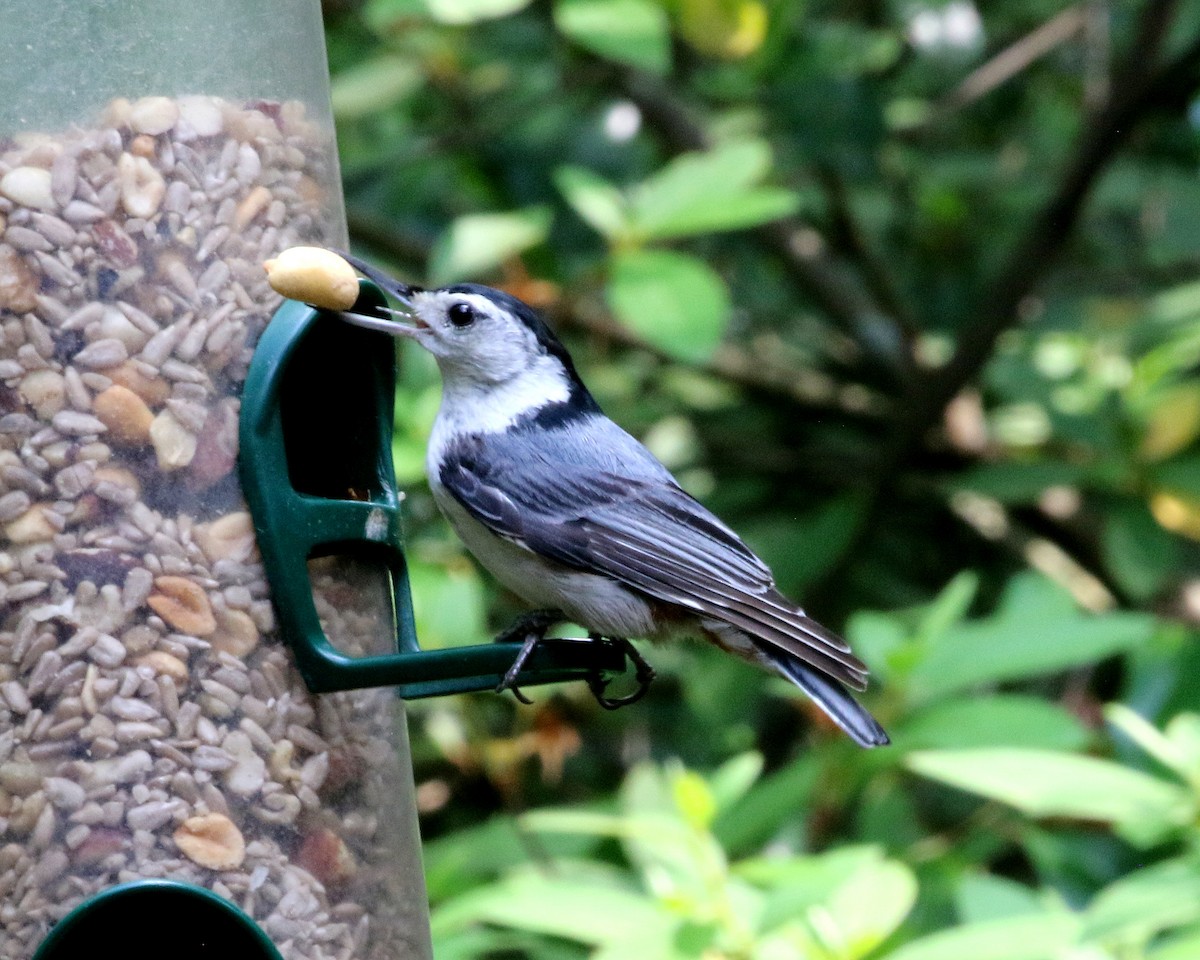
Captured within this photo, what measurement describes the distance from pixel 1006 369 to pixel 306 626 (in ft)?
9.42

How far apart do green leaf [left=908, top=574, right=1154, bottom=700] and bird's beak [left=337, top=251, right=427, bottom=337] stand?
1282mm

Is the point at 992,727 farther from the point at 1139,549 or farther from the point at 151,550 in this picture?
the point at 151,550

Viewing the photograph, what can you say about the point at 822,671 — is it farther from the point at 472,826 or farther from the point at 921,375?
the point at 921,375

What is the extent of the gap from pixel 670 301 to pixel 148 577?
1.57 meters

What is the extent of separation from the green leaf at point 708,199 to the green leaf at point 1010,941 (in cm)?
170

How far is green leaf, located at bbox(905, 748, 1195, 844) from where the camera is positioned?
261 centimetres

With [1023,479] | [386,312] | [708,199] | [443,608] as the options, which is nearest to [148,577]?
[386,312]

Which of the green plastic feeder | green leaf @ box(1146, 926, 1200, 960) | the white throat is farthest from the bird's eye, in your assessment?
green leaf @ box(1146, 926, 1200, 960)

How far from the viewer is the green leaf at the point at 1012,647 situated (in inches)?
129

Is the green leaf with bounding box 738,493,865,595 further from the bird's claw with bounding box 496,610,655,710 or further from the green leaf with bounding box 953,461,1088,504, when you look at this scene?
the bird's claw with bounding box 496,610,655,710

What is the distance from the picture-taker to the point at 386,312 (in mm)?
2850

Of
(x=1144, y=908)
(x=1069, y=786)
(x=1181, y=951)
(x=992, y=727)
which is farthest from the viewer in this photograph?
(x=992, y=727)

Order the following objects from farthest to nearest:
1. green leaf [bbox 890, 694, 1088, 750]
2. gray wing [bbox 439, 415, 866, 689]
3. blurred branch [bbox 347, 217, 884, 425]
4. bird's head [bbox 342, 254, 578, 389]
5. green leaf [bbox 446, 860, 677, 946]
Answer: blurred branch [bbox 347, 217, 884, 425] < green leaf [bbox 890, 694, 1088, 750] < bird's head [bbox 342, 254, 578, 389] < gray wing [bbox 439, 415, 866, 689] < green leaf [bbox 446, 860, 677, 946]

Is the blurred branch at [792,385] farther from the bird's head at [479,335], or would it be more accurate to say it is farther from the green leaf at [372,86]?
the bird's head at [479,335]
